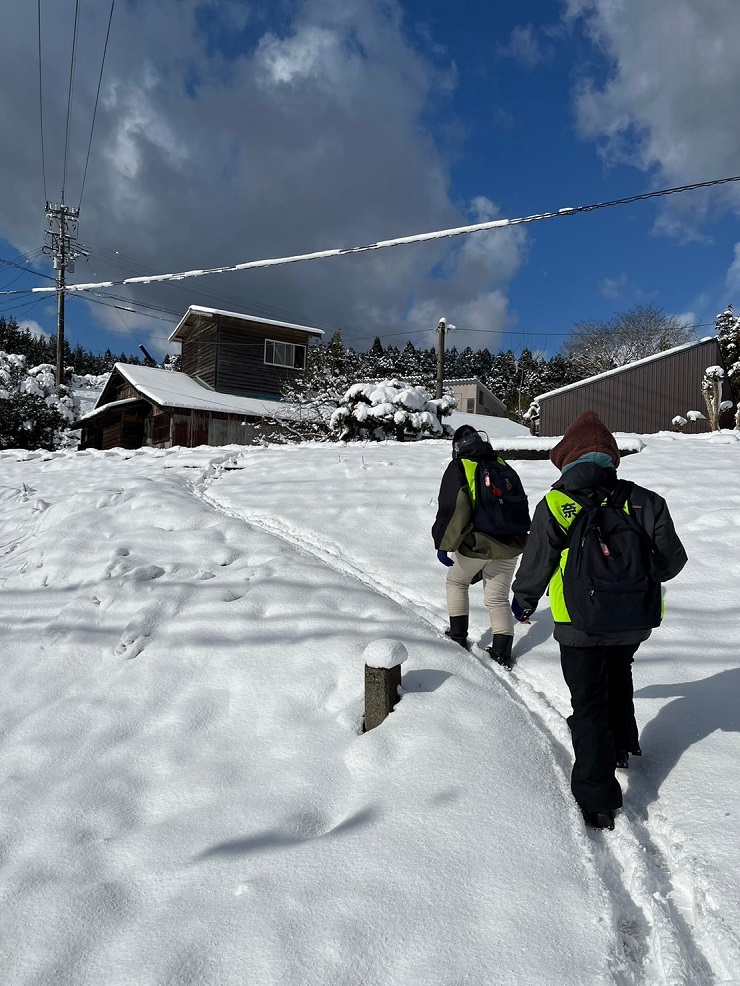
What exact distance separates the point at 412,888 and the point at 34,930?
1.42 meters

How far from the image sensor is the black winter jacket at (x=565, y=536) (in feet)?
9.18

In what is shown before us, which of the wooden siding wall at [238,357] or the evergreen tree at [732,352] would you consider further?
the evergreen tree at [732,352]

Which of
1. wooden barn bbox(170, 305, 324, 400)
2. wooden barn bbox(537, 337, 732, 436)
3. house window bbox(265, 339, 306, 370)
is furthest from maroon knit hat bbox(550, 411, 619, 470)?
house window bbox(265, 339, 306, 370)

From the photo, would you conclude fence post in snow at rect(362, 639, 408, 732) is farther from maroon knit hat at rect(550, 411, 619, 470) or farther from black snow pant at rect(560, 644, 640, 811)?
maroon knit hat at rect(550, 411, 619, 470)

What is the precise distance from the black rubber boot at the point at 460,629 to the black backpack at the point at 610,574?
197 centimetres

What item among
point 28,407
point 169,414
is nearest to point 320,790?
point 169,414

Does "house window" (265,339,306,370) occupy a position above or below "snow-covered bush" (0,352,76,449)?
above

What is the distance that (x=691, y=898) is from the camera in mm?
2326

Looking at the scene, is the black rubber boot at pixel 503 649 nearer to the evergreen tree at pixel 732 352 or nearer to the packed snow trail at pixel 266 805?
the packed snow trail at pixel 266 805

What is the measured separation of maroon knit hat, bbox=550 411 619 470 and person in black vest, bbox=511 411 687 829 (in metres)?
0.26

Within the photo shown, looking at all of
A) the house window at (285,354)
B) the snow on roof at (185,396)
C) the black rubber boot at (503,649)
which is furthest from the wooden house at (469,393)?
the black rubber boot at (503,649)

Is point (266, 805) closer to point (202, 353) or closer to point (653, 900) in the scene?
point (653, 900)

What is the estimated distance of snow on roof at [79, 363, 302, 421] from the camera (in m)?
22.8

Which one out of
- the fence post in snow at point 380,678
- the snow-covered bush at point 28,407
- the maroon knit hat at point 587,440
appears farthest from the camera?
the snow-covered bush at point 28,407
